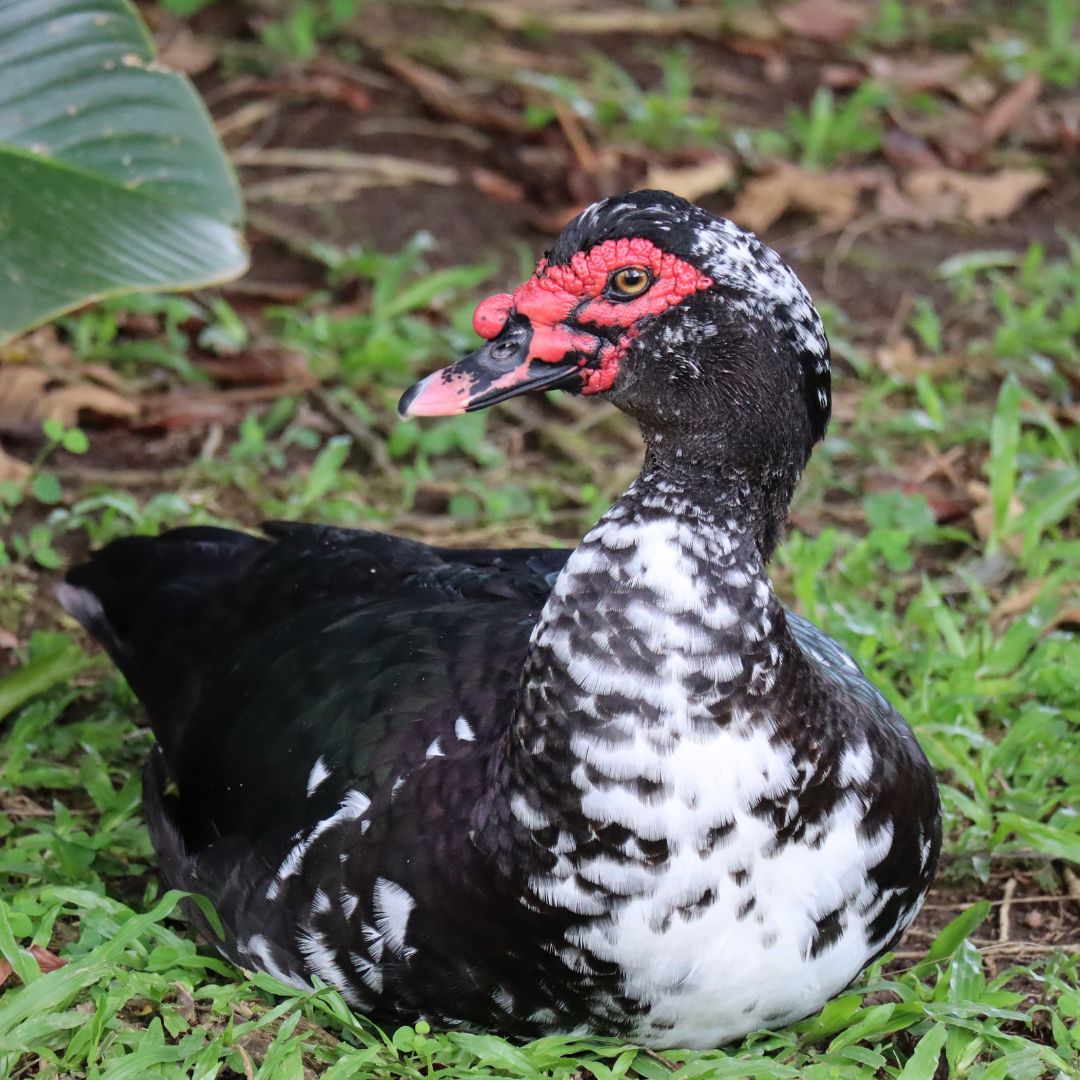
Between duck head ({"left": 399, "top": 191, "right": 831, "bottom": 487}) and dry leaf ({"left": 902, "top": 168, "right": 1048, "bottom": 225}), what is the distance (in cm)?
349

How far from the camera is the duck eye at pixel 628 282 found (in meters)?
2.36

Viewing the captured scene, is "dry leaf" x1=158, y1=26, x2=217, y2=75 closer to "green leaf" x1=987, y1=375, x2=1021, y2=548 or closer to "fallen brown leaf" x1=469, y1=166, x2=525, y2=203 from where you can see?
"fallen brown leaf" x1=469, y1=166, x2=525, y2=203

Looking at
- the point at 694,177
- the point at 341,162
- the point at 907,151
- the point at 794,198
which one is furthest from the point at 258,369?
the point at 907,151

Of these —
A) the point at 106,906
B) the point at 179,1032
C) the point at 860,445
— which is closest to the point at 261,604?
the point at 106,906

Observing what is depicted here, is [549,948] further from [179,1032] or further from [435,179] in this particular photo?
[435,179]

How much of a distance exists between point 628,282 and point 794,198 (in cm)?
335

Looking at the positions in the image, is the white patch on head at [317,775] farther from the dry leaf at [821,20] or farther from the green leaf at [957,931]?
the dry leaf at [821,20]

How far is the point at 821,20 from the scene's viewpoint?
657 centimetres

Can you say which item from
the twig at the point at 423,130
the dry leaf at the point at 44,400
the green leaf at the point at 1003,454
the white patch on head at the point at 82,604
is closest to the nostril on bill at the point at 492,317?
the white patch on head at the point at 82,604

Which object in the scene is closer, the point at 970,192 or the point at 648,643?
the point at 648,643

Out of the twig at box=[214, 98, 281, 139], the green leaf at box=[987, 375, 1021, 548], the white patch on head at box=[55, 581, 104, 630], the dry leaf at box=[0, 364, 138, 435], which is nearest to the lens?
the white patch on head at box=[55, 581, 104, 630]

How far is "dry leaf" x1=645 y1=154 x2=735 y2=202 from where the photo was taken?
5.40 metres

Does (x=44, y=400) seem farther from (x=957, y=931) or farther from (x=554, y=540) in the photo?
(x=957, y=931)

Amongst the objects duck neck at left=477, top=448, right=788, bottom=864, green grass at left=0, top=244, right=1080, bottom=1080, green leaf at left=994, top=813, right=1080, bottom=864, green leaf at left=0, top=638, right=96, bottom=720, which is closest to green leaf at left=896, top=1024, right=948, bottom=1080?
green grass at left=0, top=244, right=1080, bottom=1080
